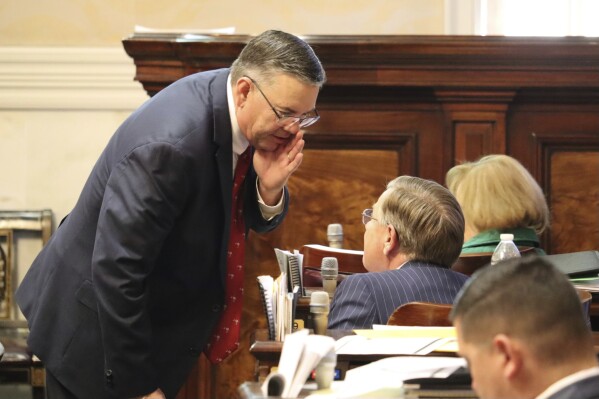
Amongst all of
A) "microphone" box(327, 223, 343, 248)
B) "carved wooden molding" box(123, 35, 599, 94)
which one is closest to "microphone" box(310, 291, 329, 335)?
"microphone" box(327, 223, 343, 248)

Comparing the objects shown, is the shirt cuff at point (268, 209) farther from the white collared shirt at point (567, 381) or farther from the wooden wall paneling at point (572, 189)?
the wooden wall paneling at point (572, 189)

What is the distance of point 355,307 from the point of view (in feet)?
9.86

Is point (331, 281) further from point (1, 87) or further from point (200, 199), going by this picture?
point (1, 87)

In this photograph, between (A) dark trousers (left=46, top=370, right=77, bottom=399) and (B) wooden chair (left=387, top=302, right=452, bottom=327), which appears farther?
(A) dark trousers (left=46, top=370, right=77, bottom=399)

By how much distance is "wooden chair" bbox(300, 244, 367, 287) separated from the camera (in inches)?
153

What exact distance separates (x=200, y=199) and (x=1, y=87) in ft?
12.7

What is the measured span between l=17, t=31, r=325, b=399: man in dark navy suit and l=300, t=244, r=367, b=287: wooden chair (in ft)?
2.49

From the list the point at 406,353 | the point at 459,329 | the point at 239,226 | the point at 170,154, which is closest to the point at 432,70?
the point at 239,226

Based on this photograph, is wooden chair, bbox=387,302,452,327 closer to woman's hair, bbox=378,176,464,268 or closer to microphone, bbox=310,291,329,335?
microphone, bbox=310,291,329,335

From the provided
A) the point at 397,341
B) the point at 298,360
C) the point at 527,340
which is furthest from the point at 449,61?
the point at 527,340

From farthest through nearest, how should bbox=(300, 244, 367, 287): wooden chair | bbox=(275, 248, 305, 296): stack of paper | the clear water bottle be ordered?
bbox=(300, 244, 367, 287): wooden chair
the clear water bottle
bbox=(275, 248, 305, 296): stack of paper

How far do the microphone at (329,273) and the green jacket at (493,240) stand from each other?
0.73 metres

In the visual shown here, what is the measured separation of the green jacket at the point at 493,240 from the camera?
407cm

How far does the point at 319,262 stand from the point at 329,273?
1.53 ft
